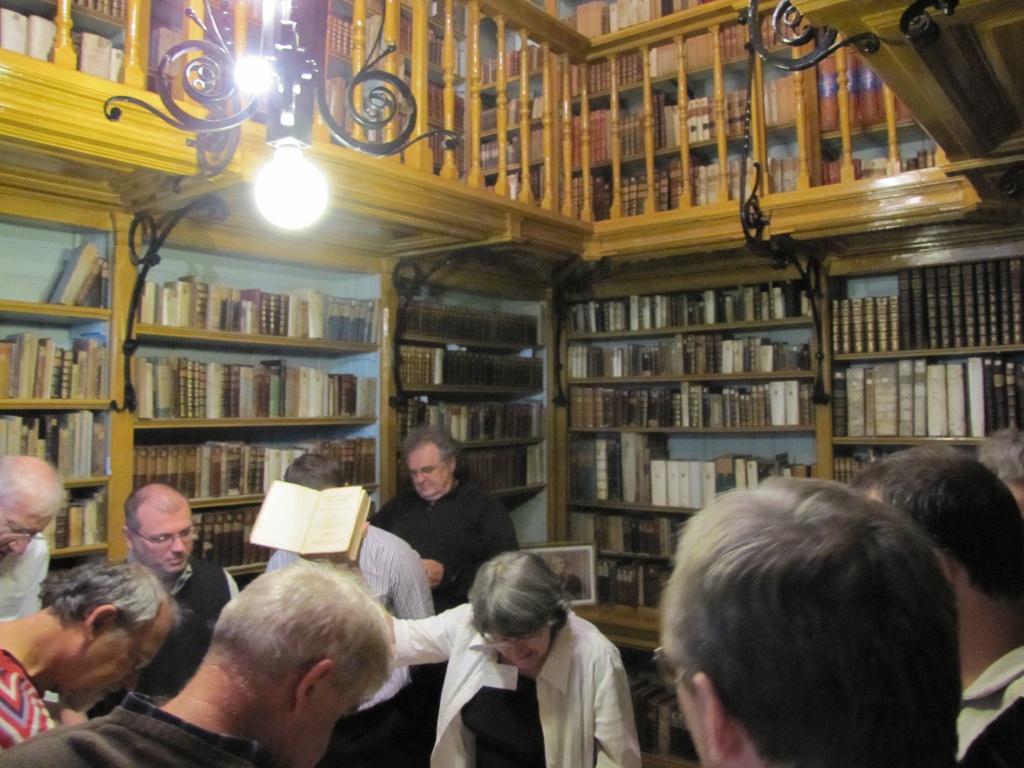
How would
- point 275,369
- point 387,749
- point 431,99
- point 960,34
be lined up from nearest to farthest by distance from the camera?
point 960,34
point 387,749
point 275,369
point 431,99

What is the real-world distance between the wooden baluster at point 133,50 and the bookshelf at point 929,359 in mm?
3007

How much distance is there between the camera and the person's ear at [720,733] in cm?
65

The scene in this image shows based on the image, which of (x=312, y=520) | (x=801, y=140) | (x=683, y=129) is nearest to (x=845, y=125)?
(x=801, y=140)

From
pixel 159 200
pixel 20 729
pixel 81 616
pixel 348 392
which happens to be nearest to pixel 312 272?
pixel 348 392

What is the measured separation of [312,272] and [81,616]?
250 centimetres

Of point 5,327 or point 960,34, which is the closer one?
point 960,34

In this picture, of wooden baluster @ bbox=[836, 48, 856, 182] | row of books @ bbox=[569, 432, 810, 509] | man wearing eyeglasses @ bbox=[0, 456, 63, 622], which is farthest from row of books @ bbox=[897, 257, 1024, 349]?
man wearing eyeglasses @ bbox=[0, 456, 63, 622]

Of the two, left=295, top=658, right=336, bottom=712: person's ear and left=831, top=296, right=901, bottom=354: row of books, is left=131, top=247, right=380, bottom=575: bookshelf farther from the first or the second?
left=831, top=296, right=901, bottom=354: row of books

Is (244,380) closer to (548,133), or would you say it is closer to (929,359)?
(548,133)

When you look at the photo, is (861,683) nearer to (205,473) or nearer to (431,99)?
(205,473)

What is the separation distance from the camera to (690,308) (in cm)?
420

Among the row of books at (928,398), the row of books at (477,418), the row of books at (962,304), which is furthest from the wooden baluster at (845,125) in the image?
the row of books at (477,418)

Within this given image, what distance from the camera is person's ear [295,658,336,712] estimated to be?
111 cm

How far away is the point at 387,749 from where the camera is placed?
2.40 metres
